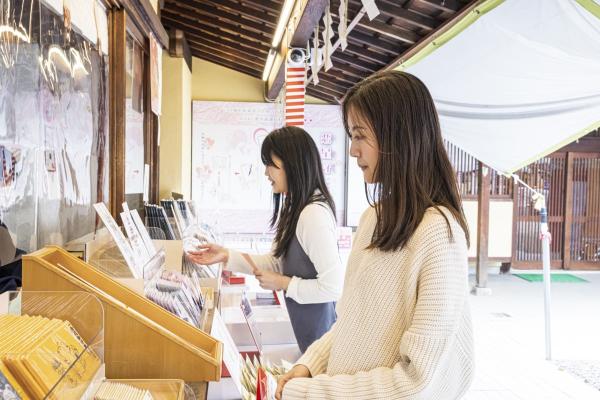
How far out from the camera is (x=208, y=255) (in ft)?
7.01

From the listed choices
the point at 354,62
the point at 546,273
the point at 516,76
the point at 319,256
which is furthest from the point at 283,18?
the point at 546,273

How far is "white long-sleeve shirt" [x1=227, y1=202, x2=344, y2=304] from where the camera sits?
180 cm

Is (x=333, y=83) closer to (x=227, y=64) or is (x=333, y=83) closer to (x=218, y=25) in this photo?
(x=227, y=64)

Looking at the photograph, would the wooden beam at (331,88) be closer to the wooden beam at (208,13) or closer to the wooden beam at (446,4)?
the wooden beam at (208,13)

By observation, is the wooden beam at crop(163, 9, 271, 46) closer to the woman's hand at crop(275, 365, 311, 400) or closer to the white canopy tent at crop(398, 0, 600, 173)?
the white canopy tent at crop(398, 0, 600, 173)

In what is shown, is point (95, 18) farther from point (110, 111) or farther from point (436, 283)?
point (436, 283)

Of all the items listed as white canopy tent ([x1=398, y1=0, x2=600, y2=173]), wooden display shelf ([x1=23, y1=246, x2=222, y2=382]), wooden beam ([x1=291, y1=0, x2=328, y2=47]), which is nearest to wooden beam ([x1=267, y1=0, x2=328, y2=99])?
wooden beam ([x1=291, y1=0, x2=328, y2=47])

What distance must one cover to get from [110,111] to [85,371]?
5.74 feet

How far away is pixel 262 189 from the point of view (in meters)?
8.27

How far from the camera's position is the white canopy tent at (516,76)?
256 centimetres

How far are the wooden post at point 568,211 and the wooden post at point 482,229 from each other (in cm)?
258

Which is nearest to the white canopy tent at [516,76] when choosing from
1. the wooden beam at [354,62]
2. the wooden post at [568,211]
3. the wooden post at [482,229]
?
the wooden beam at [354,62]

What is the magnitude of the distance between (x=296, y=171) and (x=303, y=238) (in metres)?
0.28

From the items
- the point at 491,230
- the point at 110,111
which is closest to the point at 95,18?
the point at 110,111
